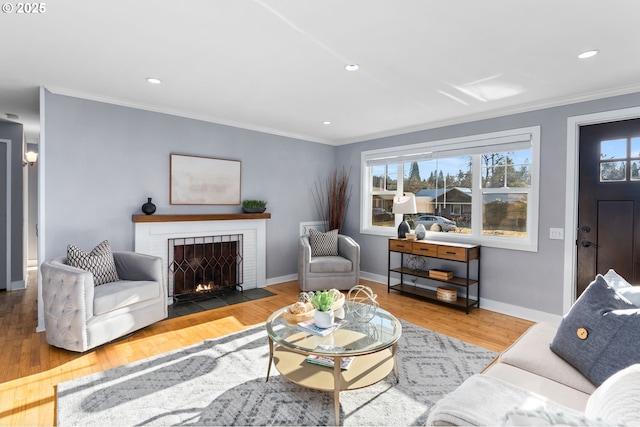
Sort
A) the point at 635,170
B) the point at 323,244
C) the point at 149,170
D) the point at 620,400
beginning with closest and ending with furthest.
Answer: the point at 620,400
the point at 635,170
the point at 149,170
the point at 323,244

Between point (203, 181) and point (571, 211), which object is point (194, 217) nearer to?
point (203, 181)

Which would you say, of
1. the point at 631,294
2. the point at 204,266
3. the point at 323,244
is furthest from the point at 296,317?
the point at 323,244

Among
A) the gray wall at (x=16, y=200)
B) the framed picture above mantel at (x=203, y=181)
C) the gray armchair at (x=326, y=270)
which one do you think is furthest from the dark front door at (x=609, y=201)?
the gray wall at (x=16, y=200)

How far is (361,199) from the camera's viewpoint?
5625mm

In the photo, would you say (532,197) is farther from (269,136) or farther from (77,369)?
(77,369)

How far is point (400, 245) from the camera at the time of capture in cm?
465

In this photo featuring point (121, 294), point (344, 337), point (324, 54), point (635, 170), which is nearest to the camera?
point (344, 337)

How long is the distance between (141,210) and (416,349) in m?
3.37

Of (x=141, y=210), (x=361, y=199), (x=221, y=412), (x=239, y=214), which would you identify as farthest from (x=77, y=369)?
(x=361, y=199)

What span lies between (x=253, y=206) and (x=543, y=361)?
12.5 ft

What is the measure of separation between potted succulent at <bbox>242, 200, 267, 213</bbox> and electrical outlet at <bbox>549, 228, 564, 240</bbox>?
3.55m

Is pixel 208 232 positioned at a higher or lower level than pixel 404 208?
lower

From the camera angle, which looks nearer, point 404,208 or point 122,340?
point 122,340

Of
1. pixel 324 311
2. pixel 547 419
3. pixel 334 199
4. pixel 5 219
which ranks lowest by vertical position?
pixel 324 311
